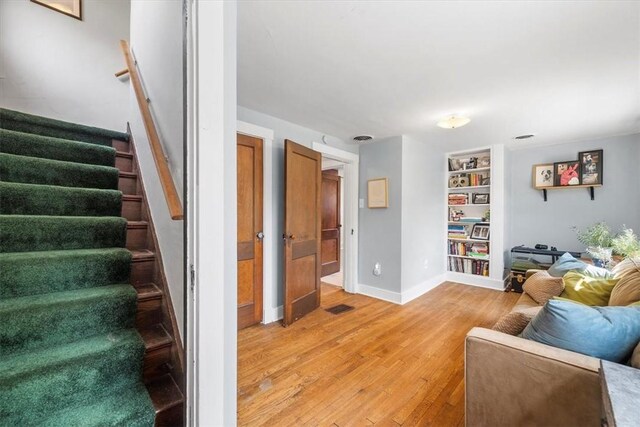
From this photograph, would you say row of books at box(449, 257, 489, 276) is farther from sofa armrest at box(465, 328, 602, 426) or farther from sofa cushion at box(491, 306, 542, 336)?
sofa armrest at box(465, 328, 602, 426)

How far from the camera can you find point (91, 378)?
116 centimetres

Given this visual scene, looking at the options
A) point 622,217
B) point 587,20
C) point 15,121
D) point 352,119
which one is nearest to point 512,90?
point 587,20

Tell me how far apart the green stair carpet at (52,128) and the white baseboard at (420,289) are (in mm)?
3585

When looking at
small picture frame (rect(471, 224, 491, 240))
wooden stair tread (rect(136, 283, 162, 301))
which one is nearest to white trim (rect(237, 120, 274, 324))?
wooden stair tread (rect(136, 283, 162, 301))

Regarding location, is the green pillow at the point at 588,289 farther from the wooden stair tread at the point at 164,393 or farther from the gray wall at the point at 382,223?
the wooden stair tread at the point at 164,393

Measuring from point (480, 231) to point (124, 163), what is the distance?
4794 millimetres

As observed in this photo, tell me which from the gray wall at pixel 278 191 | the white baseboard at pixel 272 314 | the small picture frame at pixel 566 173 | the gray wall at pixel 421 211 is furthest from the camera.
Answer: the small picture frame at pixel 566 173

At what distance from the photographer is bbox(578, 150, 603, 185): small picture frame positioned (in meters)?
3.71

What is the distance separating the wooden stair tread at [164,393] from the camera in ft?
3.83

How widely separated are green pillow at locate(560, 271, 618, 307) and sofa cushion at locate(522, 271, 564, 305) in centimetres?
5

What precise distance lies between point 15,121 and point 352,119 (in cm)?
280

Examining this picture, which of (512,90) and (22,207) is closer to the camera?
(22,207)

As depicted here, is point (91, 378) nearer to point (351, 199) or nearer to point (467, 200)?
point (351, 199)

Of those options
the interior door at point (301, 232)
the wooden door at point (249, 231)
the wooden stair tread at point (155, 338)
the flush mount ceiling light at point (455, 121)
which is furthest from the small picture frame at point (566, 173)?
the wooden stair tread at point (155, 338)
